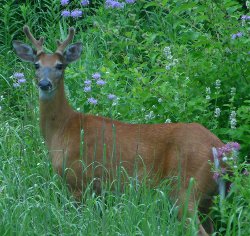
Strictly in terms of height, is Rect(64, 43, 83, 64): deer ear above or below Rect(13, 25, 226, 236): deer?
above

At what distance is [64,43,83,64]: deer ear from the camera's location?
7.68 m

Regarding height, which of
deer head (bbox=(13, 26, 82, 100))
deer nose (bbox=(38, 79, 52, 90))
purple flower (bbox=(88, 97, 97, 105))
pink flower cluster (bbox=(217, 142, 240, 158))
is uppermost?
deer head (bbox=(13, 26, 82, 100))

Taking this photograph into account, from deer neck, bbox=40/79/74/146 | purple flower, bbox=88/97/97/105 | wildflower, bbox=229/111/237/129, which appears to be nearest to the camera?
wildflower, bbox=229/111/237/129

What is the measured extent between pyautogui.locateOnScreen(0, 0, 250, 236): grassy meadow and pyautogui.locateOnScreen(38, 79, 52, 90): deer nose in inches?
15.8

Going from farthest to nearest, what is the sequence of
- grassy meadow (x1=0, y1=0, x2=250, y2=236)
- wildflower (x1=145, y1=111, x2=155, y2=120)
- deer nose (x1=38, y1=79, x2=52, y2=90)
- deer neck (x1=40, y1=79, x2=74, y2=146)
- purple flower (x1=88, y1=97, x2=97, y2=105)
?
purple flower (x1=88, y1=97, x2=97, y2=105) → wildflower (x1=145, y1=111, x2=155, y2=120) → deer neck (x1=40, y1=79, x2=74, y2=146) → deer nose (x1=38, y1=79, x2=52, y2=90) → grassy meadow (x1=0, y1=0, x2=250, y2=236)

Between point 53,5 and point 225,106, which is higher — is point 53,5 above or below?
above

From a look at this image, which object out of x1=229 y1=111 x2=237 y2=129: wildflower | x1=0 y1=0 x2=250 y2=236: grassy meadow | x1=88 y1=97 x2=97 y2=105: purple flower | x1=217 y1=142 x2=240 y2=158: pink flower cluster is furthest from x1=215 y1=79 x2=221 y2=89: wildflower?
x1=217 y1=142 x2=240 y2=158: pink flower cluster

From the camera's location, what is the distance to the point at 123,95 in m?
8.16

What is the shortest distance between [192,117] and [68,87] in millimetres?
1791

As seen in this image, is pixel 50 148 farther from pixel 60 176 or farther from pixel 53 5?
pixel 53 5

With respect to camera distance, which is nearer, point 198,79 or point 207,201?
point 207,201

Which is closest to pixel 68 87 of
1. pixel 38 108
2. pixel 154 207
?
pixel 38 108

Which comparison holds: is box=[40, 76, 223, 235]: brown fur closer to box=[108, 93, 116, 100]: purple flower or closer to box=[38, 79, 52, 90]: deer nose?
box=[38, 79, 52, 90]: deer nose

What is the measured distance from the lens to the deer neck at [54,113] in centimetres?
741
